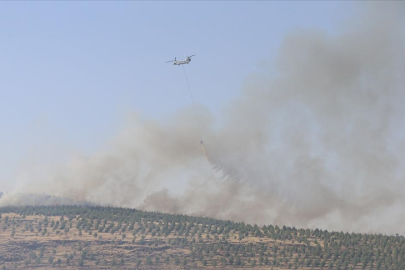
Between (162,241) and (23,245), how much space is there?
823 inches

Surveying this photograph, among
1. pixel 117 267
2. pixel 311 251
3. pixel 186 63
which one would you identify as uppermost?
pixel 186 63

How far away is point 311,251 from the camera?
417ft

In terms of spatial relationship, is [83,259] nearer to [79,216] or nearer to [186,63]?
[79,216]

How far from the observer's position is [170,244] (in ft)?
426

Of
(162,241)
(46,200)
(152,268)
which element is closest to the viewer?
(152,268)

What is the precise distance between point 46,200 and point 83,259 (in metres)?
42.9

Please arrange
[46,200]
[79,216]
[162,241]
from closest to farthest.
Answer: [162,241], [79,216], [46,200]

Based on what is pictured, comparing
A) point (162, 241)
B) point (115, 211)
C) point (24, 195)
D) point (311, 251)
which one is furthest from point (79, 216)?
point (311, 251)

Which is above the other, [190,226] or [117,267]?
[190,226]

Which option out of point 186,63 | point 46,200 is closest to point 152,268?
point 186,63

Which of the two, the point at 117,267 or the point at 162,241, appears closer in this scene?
the point at 117,267

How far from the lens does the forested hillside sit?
12306 centimetres

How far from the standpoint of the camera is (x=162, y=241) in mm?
131000

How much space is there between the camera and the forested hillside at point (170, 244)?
123 m
